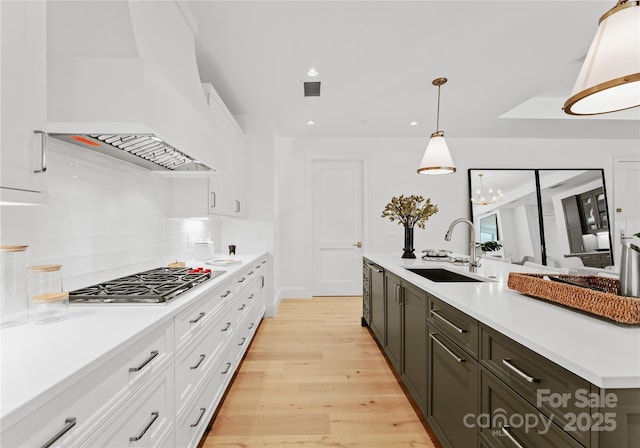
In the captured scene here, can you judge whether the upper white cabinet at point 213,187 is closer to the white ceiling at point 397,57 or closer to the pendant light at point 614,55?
the white ceiling at point 397,57

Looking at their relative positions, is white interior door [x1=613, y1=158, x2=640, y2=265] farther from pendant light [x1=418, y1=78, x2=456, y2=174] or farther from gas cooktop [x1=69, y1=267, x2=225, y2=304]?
gas cooktop [x1=69, y1=267, x2=225, y2=304]

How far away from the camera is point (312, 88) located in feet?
11.2

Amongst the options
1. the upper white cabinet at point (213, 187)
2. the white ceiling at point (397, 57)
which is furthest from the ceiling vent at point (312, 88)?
the upper white cabinet at point (213, 187)

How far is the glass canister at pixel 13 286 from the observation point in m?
1.14

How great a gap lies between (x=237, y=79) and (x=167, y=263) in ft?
6.48

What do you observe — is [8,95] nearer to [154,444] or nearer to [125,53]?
[125,53]


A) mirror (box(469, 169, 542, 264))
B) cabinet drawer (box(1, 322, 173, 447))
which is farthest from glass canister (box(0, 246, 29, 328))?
mirror (box(469, 169, 542, 264))

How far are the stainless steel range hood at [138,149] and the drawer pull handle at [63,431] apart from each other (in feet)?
3.96

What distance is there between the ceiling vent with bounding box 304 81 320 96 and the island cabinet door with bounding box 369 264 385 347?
203cm

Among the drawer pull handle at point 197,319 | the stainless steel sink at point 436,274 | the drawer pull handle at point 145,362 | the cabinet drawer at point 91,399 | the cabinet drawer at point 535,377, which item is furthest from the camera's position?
the stainless steel sink at point 436,274

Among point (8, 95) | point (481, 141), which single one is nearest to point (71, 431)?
point (8, 95)

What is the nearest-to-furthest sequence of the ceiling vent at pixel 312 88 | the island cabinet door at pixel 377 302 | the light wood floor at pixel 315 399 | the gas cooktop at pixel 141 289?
the gas cooktop at pixel 141 289 → the light wood floor at pixel 315 399 → the island cabinet door at pixel 377 302 → the ceiling vent at pixel 312 88

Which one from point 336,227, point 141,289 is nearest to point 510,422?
point 141,289

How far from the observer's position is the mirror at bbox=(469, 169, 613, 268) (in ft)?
16.9
